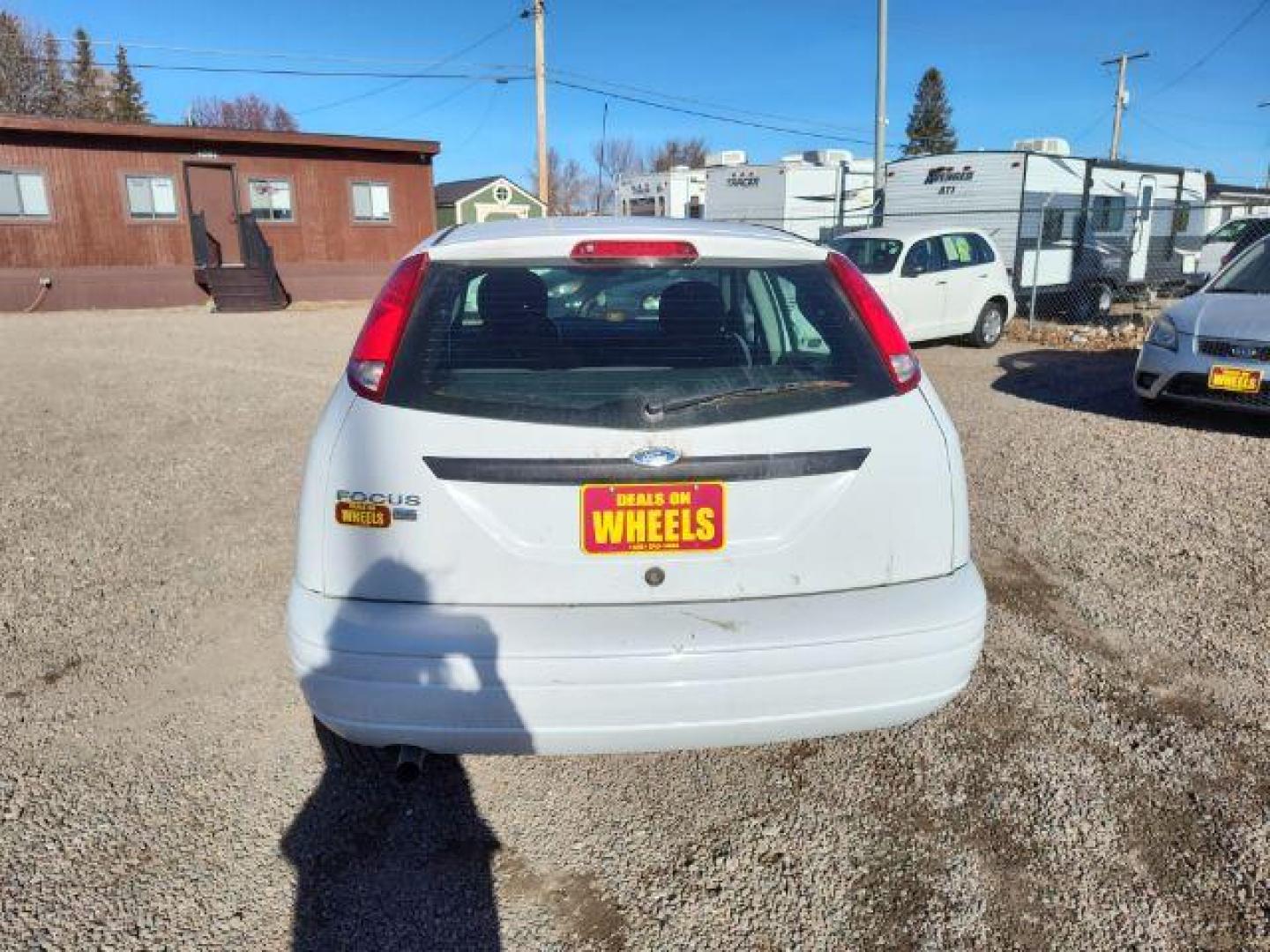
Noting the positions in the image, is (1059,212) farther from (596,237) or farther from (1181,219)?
(596,237)

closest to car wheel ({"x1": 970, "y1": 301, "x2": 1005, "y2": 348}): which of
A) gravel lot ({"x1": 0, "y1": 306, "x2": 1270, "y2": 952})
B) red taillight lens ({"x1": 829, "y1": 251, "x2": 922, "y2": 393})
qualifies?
gravel lot ({"x1": 0, "y1": 306, "x2": 1270, "y2": 952})

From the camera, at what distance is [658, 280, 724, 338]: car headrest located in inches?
91.2

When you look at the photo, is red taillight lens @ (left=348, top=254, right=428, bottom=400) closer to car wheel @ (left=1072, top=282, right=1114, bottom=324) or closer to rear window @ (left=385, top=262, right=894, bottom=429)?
rear window @ (left=385, top=262, right=894, bottom=429)

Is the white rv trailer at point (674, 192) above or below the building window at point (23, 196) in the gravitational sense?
above

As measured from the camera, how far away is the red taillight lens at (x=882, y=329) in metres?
2.25

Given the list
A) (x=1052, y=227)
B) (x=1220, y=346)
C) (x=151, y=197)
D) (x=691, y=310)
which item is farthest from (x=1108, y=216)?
(x=151, y=197)

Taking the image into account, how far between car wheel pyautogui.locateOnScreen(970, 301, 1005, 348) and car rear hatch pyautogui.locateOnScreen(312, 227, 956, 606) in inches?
413

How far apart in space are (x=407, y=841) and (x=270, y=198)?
20.6 metres

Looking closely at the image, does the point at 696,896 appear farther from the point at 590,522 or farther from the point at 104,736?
the point at 104,736

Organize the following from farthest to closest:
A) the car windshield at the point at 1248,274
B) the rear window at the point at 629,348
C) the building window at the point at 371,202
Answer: the building window at the point at 371,202, the car windshield at the point at 1248,274, the rear window at the point at 629,348

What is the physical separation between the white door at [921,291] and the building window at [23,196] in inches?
683

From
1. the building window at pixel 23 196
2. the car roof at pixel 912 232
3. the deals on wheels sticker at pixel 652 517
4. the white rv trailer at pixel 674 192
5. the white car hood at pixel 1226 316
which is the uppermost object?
the white rv trailer at pixel 674 192

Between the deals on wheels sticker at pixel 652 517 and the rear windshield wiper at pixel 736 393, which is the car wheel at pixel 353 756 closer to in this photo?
the deals on wheels sticker at pixel 652 517

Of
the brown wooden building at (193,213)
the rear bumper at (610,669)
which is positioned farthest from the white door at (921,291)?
the brown wooden building at (193,213)
